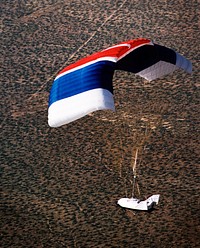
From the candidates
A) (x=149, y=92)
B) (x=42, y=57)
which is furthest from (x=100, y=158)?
(x=42, y=57)

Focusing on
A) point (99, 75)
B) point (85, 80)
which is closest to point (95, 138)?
point (85, 80)

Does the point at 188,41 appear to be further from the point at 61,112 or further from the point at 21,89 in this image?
the point at 61,112

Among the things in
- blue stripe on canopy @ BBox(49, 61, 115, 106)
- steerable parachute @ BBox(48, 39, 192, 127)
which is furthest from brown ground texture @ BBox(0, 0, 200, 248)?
blue stripe on canopy @ BBox(49, 61, 115, 106)

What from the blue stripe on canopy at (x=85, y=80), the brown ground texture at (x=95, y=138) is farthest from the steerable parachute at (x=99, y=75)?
the brown ground texture at (x=95, y=138)

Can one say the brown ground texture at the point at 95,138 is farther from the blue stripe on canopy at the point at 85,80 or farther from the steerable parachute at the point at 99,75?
the blue stripe on canopy at the point at 85,80

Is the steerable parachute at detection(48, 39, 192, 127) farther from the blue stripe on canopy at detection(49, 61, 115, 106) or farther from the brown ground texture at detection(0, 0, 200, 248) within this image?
the brown ground texture at detection(0, 0, 200, 248)

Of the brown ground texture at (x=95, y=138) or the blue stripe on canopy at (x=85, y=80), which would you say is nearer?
the blue stripe on canopy at (x=85, y=80)

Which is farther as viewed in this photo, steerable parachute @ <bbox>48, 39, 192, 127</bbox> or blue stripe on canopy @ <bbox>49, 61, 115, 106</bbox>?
blue stripe on canopy @ <bbox>49, 61, 115, 106</bbox>

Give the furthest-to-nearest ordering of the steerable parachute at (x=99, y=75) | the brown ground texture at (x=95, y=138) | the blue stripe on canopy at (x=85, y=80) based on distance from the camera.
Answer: the brown ground texture at (x=95, y=138)
the blue stripe on canopy at (x=85, y=80)
the steerable parachute at (x=99, y=75)
